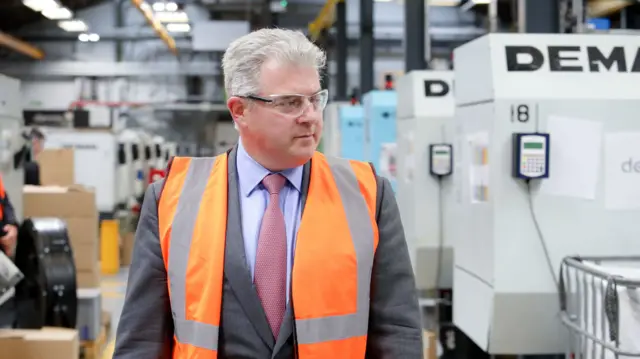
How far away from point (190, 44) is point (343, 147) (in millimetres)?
10588

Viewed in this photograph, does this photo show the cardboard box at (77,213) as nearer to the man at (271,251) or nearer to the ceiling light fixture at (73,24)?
the man at (271,251)

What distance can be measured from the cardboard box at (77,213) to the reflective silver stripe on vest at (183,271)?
15.8ft

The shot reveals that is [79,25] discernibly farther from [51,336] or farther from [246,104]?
[246,104]

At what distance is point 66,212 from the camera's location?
21.1 ft

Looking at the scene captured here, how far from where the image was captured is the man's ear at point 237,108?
1795mm

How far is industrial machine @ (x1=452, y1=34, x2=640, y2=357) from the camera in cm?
321

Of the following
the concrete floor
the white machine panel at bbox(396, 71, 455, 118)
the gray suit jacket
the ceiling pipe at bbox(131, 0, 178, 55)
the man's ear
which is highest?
the ceiling pipe at bbox(131, 0, 178, 55)

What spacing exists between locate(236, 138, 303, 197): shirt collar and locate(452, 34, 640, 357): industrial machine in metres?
1.59

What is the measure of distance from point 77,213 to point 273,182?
→ 4973 millimetres

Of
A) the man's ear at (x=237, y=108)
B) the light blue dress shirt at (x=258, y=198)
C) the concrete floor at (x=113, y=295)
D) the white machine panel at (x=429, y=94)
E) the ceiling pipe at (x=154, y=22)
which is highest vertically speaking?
the ceiling pipe at (x=154, y=22)

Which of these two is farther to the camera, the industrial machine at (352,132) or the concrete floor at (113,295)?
the industrial machine at (352,132)

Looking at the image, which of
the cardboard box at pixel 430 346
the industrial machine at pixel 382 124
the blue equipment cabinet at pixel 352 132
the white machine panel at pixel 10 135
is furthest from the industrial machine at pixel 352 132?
the white machine panel at pixel 10 135

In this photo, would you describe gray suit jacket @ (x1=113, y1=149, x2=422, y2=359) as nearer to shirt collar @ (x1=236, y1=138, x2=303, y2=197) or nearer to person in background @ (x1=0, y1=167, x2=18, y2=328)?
shirt collar @ (x1=236, y1=138, x2=303, y2=197)

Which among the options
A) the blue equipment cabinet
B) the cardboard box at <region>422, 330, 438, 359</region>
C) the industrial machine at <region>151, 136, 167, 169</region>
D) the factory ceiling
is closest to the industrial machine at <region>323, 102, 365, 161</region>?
the blue equipment cabinet
